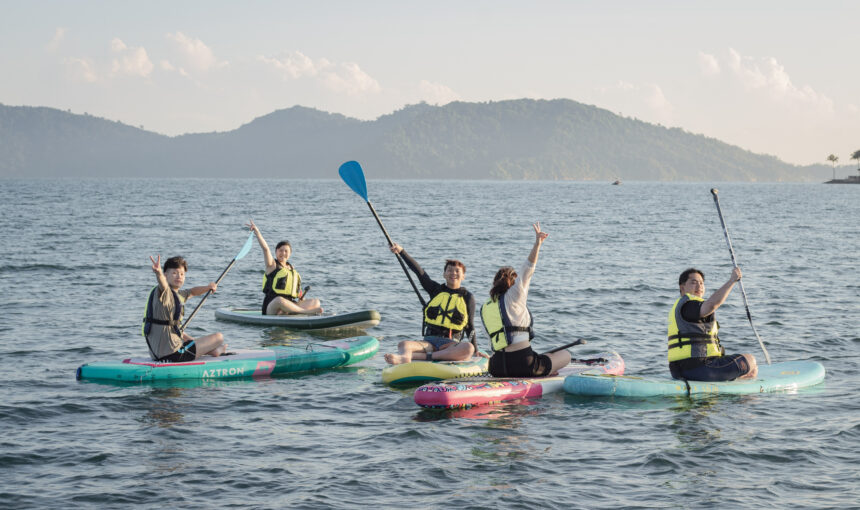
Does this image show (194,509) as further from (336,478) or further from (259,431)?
(259,431)

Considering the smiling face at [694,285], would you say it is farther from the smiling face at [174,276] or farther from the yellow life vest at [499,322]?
the smiling face at [174,276]

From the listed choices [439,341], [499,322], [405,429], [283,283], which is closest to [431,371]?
[439,341]

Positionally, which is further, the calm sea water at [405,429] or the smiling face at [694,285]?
the smiling face at [694,285]

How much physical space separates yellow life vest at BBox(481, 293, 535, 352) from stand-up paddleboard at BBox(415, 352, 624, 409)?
433mm

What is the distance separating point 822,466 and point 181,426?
239 inches

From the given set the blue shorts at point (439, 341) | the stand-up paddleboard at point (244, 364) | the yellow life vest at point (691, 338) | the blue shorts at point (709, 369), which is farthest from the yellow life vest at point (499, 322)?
the stand-up paddleboard at point (244, 364)

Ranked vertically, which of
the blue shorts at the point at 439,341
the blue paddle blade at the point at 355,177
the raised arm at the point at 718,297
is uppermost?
the blue paddle blade at the point at 355,177

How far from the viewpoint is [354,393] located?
1030 centimetres

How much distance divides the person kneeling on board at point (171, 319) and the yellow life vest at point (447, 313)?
8.62ft

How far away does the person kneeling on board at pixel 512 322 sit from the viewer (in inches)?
360

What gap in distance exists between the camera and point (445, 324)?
1066cm

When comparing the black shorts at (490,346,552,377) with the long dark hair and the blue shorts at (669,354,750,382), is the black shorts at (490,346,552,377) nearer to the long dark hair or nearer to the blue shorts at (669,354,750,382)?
the long dark hair

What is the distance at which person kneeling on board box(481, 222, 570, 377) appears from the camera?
30.0 ft

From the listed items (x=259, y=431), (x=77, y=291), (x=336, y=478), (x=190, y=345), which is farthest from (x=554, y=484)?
(x=77, y=291)
